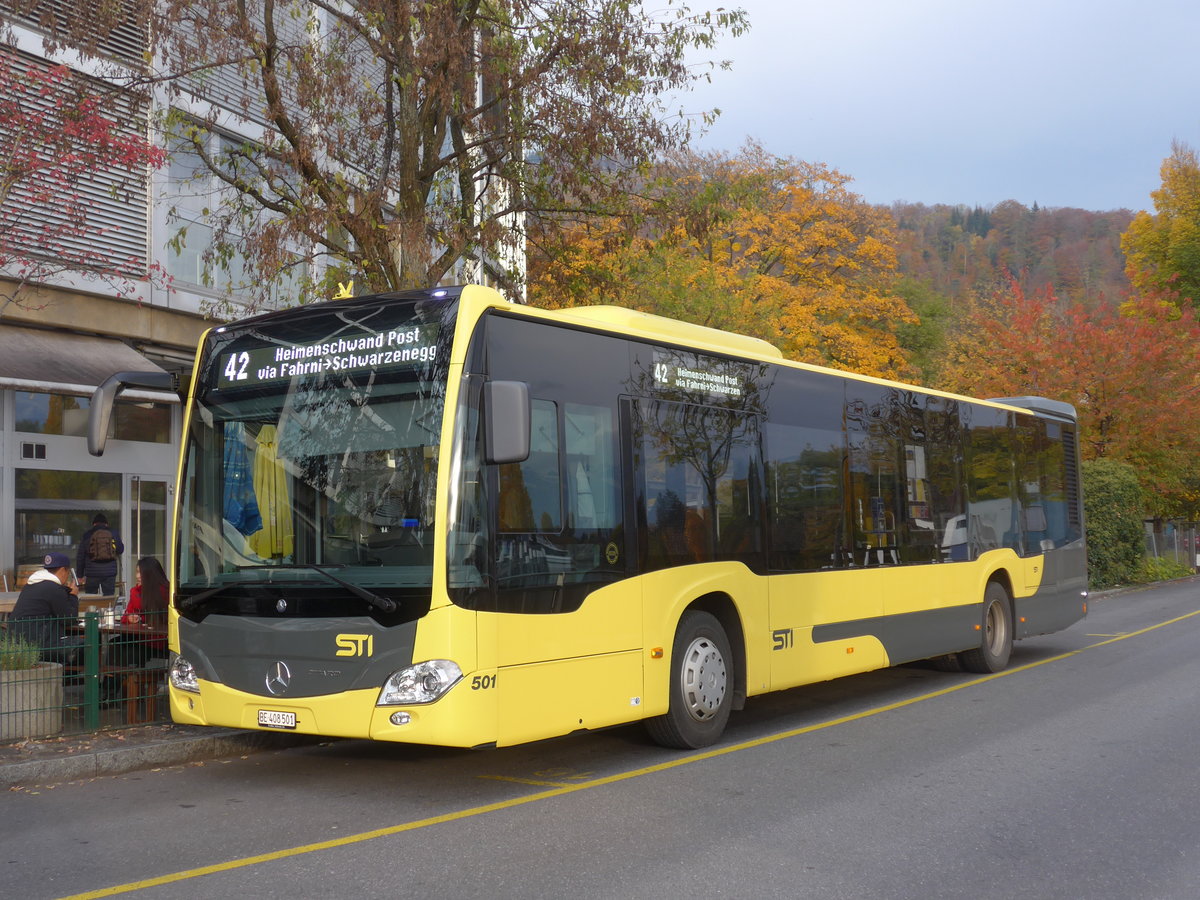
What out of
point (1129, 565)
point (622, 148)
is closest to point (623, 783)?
point (622, 148)

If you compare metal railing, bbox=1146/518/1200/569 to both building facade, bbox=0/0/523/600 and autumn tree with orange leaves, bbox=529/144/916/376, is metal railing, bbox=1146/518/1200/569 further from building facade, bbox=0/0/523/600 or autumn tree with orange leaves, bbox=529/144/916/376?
building facade, bbox=0/0/523/600

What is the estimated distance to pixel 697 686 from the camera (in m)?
A: 8.77

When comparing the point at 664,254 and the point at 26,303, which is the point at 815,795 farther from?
the point at 664,254

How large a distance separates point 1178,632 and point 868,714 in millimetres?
9727

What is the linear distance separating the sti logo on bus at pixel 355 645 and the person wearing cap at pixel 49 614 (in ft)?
11.0

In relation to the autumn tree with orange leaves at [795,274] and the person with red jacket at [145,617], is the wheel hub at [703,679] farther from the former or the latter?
the autumn tree with orange leaves at [795,274]

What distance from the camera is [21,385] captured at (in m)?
15.3

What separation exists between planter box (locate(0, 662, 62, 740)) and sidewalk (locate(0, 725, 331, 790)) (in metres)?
0.12

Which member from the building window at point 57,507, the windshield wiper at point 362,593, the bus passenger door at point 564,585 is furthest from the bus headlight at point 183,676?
the building window at point 57,507

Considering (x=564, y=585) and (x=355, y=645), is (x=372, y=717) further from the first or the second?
(x=564, y=585)

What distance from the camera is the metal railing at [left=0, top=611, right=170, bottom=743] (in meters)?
8.70

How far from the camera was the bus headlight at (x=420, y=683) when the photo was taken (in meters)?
6.79

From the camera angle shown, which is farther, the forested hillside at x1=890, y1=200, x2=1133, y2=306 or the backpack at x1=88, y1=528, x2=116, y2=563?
the forested hillside at x1=890, y1=200, x2=1133, y2=306

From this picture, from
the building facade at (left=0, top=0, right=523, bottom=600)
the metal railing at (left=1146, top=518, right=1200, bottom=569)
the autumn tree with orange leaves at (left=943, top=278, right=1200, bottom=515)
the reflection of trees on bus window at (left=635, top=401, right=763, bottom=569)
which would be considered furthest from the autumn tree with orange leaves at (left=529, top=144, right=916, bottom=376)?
the reflection of trees on bus window at (left=635, top=401, right=763, bottom=569)
